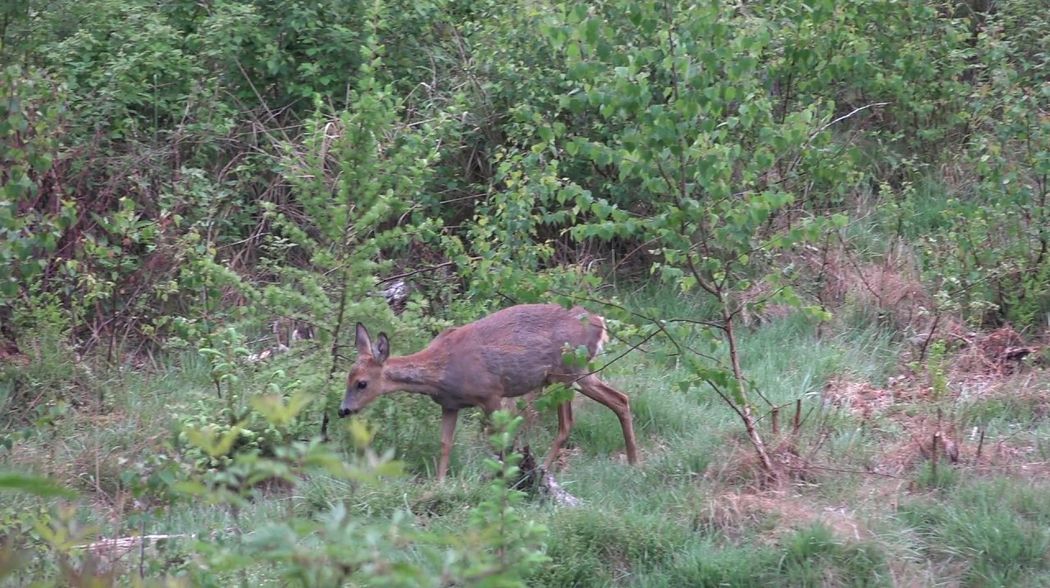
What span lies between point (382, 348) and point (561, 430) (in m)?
1.26

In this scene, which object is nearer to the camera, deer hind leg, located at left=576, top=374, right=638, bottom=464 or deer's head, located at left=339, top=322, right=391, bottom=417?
deer hind leg, located at left=576, top=374, right=638, bottom=464

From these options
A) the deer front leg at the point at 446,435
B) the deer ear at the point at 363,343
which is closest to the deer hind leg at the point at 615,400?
the deer front leg at the point at 446,435

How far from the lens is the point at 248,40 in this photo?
467 inches

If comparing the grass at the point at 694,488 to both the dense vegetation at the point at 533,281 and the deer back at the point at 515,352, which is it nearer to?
the dense vegetation at the point at 533,281

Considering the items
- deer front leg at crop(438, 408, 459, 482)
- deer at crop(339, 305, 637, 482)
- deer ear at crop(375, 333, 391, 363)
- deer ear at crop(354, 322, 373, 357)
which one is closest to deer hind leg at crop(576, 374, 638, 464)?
deer at crop(339, 305, 637, 482)

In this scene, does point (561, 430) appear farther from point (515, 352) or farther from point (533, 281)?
point (533, 281)

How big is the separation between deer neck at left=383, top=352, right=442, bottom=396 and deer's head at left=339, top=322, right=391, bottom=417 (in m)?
0.06

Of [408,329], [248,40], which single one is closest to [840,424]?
[408,329]

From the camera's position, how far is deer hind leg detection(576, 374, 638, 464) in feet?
27.1

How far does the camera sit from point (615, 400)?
8500 millimetres

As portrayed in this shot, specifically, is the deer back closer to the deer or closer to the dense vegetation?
the deer

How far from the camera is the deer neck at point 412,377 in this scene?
854 centimetres

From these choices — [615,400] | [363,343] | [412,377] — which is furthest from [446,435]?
[615,400]

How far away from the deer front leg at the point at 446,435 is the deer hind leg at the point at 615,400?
0.87m
